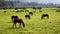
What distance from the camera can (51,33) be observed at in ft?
42.0

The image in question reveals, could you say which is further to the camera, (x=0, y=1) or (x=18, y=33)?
(x=0, y=1)

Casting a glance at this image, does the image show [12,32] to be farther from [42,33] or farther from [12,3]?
[12,3]

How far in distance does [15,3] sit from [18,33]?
269 ft

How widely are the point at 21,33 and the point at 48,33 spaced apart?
6.59 feet

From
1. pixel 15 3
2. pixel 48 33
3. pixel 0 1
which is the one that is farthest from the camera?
pixel 15 3

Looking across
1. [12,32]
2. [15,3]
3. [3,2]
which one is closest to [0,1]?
[3,2]

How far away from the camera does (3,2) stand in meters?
84.3

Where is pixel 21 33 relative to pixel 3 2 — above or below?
above

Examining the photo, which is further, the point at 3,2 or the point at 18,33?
the point at 3,2

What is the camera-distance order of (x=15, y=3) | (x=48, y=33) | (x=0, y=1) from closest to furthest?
(x=48, y=33)
(x=0, y=1)
(x=15, y=3)

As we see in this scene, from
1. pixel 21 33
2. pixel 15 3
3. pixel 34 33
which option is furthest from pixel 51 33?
pixel 15 3

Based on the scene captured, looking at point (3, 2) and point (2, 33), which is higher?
point (2, 33)

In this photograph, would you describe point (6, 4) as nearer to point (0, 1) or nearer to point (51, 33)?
point (0, 1)

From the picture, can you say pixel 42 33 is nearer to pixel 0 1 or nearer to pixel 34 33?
pixel 34 33
